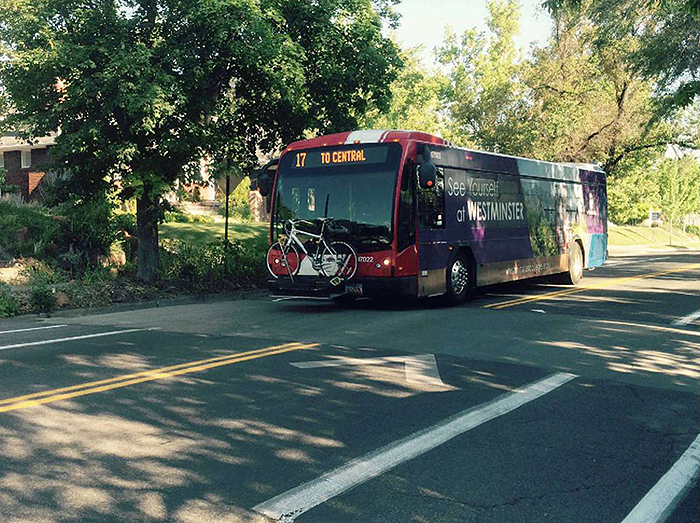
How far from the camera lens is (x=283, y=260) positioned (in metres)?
14.8

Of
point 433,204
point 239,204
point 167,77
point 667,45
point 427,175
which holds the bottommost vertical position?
point 433,204

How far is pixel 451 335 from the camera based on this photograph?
11.2m

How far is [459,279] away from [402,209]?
2.52m

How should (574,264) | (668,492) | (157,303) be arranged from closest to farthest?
(668,492), (157,303), (574,264)

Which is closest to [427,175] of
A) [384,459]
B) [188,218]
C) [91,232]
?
[384,459]

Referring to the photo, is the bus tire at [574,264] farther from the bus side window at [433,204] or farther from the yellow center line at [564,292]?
the bus side window at [433,204]

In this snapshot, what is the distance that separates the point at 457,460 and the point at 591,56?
35.4 m

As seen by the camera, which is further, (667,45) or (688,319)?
(667,45)

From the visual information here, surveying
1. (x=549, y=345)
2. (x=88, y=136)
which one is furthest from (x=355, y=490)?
(x=88, y=136)

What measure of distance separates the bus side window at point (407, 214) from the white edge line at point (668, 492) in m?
8.53

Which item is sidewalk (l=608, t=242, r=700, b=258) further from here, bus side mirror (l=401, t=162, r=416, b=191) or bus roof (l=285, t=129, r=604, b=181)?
bus side mirror (l=401, t=162, r=416, b=191)

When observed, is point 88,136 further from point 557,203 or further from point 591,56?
point 591,56

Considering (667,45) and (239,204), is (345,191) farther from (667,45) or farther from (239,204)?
(239,204)

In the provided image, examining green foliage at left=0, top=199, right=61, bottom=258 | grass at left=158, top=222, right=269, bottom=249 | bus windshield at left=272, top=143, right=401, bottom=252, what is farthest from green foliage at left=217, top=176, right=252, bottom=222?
bus windshield at left=272, top=143, right=401, bottom=252
